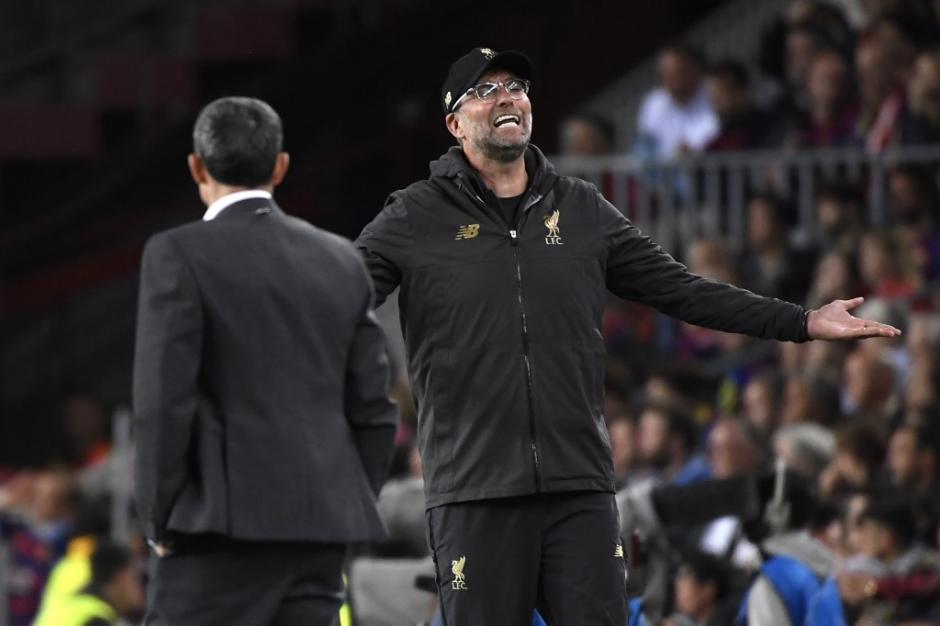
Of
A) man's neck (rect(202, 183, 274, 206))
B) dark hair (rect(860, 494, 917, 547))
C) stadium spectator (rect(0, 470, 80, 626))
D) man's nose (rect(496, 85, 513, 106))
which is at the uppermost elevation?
man's nose (rect(496, 85, 513, 106))

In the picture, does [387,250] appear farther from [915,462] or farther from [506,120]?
[915,462]

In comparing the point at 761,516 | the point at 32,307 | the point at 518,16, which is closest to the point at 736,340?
the point at 761,516

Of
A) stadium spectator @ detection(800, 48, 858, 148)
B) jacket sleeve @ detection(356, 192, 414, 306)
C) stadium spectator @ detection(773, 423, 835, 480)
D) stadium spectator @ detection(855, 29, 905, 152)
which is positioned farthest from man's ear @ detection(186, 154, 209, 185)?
stadium spectator @ detection(800, 48, 858, 148)

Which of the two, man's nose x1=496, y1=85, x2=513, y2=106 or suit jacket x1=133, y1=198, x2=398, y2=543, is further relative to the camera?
man's nose x1=496, y1=85, x2=513, y2=106

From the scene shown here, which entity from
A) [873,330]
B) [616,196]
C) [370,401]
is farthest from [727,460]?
[370,401]

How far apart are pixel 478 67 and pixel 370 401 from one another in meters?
1.41

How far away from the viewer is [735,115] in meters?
13.0

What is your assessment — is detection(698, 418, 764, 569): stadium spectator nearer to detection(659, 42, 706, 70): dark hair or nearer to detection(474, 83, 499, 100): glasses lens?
detection(474, 83, 499, 100): glasses lens

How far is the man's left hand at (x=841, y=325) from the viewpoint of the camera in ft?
20.9

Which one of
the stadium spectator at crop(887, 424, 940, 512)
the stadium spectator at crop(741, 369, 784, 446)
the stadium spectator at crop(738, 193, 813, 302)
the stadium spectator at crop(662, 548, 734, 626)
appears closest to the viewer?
the stadium spectator at crop(662, 548, 734, 626)

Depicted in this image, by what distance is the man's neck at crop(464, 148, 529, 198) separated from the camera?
654 centimetres

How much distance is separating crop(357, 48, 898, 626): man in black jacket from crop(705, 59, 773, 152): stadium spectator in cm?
652

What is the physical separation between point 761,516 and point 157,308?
3.27 m

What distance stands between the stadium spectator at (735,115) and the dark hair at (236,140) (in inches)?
305
